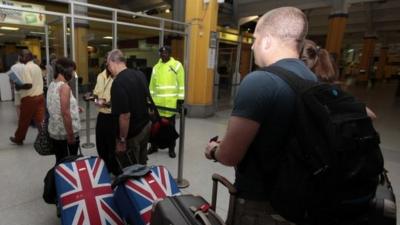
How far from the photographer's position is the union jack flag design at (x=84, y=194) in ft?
5.65

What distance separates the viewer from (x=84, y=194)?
5.86 ft

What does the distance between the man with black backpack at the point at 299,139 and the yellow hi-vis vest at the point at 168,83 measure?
8.64 ft

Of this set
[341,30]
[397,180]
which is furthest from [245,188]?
[341,30]

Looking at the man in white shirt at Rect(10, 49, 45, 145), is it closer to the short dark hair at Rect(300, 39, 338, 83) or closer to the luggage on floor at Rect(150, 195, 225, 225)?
the luggage on floor at Rect(150, 195, 225, 225)

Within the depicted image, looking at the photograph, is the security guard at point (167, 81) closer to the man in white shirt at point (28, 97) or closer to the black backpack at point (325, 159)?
the man in white shirt at point (28, 97)

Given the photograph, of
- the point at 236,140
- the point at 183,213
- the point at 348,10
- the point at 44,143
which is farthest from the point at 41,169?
the point at 348,10

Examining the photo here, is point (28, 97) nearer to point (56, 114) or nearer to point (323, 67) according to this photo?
point (56, 114)

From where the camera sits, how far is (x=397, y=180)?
3.14 metres

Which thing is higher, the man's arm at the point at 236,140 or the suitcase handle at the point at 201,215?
the man's arm at the point at 236,140

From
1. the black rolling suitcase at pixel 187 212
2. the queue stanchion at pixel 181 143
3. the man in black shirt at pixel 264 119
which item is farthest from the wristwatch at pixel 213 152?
the queue stanchion at pixel 181 143

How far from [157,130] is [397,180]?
2803mm

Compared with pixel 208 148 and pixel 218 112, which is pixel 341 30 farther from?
pixel 208 148

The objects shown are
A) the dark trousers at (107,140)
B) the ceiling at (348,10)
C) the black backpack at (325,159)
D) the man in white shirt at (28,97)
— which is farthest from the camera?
the ceiling at (348,10)

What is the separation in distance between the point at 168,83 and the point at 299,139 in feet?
9.28
